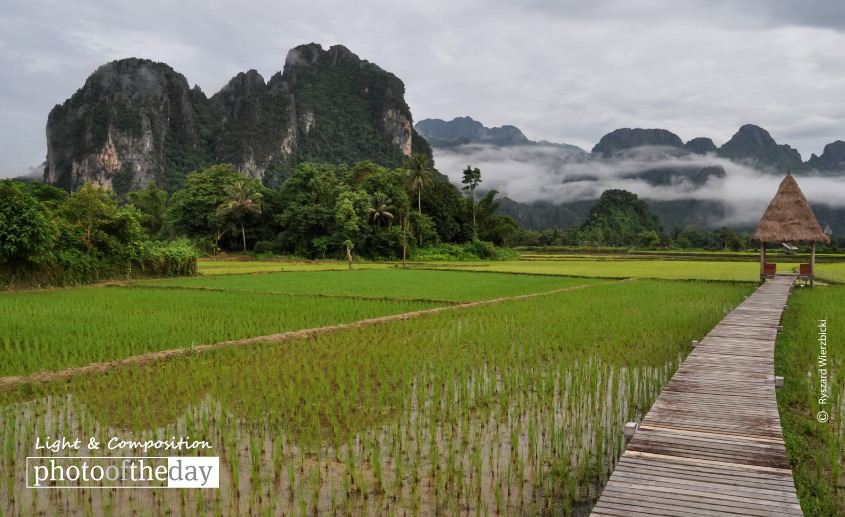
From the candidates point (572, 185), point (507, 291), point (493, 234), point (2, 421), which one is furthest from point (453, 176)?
point (2, 421)

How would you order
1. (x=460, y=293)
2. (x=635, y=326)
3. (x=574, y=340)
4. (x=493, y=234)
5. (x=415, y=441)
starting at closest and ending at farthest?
(x=415, y=441), (x=574, y=340), (x=635, y=326), (x=460, y=293), (x=493, y=234)

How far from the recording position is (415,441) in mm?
3678

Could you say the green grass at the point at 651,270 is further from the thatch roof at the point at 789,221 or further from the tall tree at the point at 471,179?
the tall tree at the point at 471,179

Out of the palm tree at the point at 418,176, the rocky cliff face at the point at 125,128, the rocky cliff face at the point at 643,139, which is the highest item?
the rocky cliff face at the point at 643,139

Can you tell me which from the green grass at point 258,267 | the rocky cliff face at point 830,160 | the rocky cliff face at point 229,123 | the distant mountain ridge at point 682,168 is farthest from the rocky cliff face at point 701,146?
the green grass at point 258,267

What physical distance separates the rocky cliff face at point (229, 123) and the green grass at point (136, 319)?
7002 cm

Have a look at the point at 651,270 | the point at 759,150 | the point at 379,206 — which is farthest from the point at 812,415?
the point at 759,150

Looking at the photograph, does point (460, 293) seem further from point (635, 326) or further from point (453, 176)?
point (453, 176)

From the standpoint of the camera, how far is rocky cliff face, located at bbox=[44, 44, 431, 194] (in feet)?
264

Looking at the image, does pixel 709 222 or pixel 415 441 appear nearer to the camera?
pixel 415 441

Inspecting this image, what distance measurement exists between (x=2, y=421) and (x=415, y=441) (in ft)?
10.00

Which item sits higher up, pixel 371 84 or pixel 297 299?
pixel 371 84

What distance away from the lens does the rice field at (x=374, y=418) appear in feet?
9.45

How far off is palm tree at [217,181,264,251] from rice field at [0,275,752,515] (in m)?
30.6
